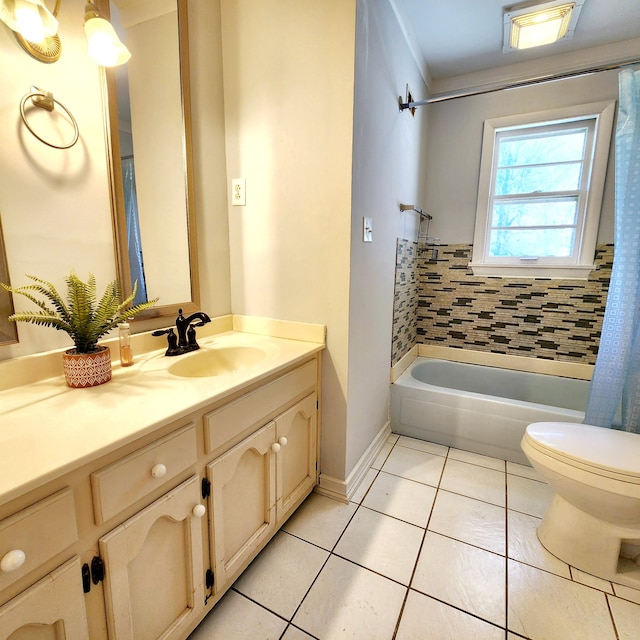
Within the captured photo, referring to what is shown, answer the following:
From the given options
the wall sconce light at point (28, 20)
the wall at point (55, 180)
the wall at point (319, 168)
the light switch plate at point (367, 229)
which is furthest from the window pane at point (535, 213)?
the wall sconce light at point (28, 20)

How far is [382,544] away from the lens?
1.36 meters

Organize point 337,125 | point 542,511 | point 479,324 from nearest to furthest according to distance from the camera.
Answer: point 337,125 → point 542,511 → point 479,324

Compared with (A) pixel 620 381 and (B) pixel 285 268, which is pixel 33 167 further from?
(A) pixel 620 381

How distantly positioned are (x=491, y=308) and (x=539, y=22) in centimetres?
168

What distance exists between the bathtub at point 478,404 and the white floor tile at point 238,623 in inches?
52.8

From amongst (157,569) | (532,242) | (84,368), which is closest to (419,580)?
(157,569)

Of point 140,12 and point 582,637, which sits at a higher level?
point 140,12

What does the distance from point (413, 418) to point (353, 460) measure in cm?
65

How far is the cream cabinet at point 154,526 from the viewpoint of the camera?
59 centimetres

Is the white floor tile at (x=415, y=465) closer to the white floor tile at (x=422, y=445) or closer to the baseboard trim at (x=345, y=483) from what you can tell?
the white floor tile at (x=422, y=445)

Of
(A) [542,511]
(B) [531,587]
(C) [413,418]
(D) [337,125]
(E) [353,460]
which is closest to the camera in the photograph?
(B) [531,587]

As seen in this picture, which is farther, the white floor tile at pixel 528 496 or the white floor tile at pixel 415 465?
the white floor tile at pixel 415 465

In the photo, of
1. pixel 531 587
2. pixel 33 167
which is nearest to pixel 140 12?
pixel 33 167

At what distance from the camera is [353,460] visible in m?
1.67
